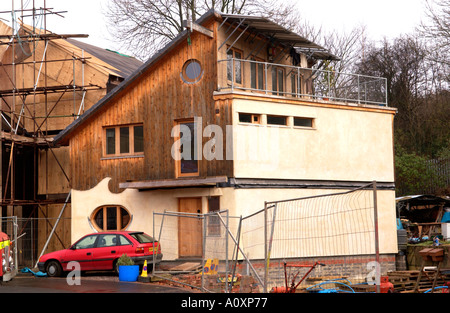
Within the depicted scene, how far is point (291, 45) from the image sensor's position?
30.0 m

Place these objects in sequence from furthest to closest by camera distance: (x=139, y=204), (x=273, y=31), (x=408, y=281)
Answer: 1. (x=273, y=31)
2. (x=139, y=204)
3. (x=408, y=281)

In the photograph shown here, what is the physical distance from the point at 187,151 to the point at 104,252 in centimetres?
496

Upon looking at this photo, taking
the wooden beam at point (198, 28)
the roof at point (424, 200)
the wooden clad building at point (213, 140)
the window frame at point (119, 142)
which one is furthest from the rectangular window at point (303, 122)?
the roof at point (424, 200)

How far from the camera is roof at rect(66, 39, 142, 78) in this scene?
34750 millimetres

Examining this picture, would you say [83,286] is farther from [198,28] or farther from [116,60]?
[116,60]

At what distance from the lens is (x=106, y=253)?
23.2 metres

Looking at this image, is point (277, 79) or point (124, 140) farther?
point (277, 79)

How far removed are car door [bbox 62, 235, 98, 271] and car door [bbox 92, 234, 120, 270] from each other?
0.64 feet

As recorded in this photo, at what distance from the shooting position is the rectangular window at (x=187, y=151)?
2533 cm

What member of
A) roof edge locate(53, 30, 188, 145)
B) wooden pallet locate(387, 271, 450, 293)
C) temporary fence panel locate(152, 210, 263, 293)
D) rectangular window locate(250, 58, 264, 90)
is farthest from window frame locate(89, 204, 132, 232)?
wooden pallet locate(387, 271, 450, 293)

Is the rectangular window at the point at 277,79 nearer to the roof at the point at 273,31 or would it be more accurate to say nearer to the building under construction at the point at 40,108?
the roof at the point at 273,31

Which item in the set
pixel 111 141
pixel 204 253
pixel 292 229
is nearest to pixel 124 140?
pixel 111 141
